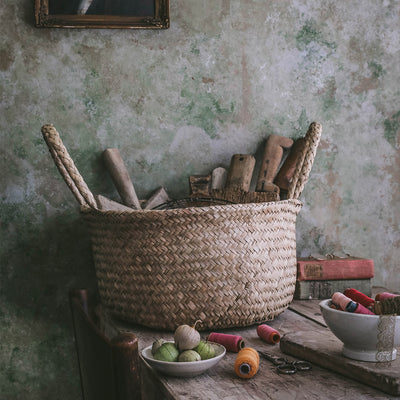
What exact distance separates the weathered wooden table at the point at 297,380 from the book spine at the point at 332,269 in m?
0.38

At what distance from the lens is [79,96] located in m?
1.55

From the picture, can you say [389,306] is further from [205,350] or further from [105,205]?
[105,205]

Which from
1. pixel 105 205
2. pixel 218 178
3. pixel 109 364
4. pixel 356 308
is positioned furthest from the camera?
pixel 218 178

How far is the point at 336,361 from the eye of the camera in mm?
898

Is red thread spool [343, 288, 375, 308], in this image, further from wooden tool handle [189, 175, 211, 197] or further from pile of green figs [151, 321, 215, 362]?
wooden tool handle [189, 175, 211, 197]

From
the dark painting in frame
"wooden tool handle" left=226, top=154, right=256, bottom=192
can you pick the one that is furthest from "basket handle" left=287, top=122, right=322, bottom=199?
the dark painting in frame

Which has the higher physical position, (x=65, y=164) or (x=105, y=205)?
(x=65, y=164)

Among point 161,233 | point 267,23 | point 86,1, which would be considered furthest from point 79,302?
point 267,23

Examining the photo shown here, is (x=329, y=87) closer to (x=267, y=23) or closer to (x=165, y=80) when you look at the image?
(x=267, y=23)

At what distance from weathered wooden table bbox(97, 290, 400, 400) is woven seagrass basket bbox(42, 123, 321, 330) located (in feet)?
0.44

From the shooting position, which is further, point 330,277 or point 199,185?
point 199,185

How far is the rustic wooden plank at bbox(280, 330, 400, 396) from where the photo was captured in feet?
2.66

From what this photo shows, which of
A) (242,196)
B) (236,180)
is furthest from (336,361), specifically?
(236,180)

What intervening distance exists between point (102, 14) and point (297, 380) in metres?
1.20
